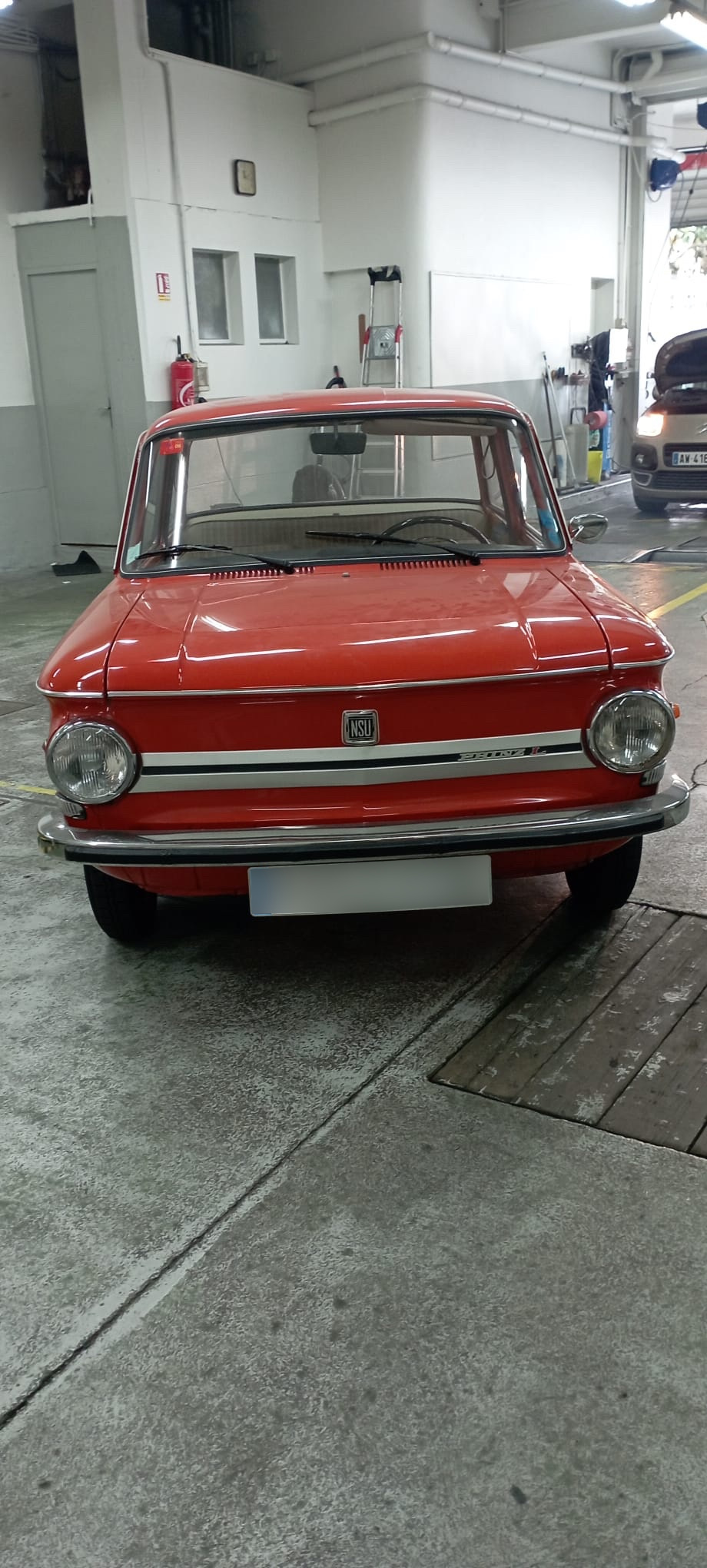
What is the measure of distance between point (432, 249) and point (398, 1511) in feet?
36.3

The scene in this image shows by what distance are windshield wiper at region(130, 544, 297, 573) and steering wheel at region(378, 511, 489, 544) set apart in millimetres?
377

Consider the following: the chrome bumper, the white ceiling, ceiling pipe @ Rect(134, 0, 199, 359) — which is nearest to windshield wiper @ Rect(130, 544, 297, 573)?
the chrome bumper

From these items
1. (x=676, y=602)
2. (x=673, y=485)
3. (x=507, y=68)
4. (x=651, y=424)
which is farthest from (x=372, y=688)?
(x=507, y=68)

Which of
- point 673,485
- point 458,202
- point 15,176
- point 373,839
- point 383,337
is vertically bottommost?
point 673,485

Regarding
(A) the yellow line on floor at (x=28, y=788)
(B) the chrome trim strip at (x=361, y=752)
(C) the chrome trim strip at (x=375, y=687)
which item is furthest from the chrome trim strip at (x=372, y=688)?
(A) the yellow line on floor at (x=28, y=788)

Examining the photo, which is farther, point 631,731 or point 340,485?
point 340,485

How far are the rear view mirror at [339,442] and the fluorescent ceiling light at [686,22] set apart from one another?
8427 millimetres

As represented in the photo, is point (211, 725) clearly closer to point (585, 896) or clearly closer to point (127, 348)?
point (585, 896)

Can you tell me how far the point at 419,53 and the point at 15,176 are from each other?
12.1 ft

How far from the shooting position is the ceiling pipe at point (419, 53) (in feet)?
33.8

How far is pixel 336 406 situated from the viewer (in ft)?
12.0

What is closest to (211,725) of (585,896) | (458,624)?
(458,624)

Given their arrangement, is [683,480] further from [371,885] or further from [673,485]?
[371,885]

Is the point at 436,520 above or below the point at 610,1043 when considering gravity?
above
